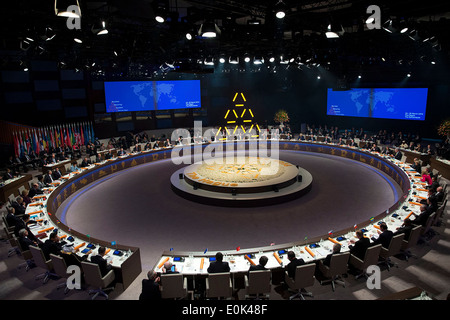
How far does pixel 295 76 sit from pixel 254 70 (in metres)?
3.89

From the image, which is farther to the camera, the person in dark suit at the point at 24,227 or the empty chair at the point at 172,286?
the person in dark suit at the point at 24,227

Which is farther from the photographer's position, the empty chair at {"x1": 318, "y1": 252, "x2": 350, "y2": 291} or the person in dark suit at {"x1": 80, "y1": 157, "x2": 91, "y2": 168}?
the person in dark suit at {"x1": 80, "y1": 157, "x2": 91, "y2": 168}

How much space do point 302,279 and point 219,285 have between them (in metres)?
1.57

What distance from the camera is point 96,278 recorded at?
18.1 ft

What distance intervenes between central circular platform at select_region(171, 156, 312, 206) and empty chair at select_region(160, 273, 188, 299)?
522cm

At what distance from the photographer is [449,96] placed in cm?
1752

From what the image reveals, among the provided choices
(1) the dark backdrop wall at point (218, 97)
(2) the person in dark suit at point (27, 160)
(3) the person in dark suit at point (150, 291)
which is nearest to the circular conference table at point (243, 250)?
(3) the person in dark suit at point (150, 291)

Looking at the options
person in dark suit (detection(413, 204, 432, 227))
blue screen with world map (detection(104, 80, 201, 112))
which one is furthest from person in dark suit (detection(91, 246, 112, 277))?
blue screen with world map (detection(104, 80, 201, 112))

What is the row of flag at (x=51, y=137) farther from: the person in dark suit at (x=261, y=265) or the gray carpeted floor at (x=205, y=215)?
the person in dark suit at (x=261, y=265)

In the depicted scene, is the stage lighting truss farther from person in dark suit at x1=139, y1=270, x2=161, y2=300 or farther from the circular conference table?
person in dark suit at x1=139, y1=270, x2=161, y2=300

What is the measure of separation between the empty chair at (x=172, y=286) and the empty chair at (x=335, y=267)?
9.11 feet

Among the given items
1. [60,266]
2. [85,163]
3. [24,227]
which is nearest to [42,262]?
[60,266]

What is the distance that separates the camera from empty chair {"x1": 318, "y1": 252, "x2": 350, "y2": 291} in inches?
221

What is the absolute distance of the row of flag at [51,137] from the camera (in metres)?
15.9
